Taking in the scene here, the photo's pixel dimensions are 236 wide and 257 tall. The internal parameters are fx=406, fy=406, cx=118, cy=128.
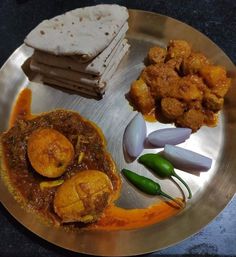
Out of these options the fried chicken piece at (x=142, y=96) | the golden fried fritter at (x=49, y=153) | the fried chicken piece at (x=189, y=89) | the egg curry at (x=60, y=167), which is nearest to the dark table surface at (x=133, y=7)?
the egg curry at (x=60, y=167)

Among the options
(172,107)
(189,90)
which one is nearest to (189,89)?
(189,90)

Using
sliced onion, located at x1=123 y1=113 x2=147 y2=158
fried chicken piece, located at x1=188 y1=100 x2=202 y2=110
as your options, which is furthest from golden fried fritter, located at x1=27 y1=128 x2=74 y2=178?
fried chicken piece, located at x1=188 y1=100 x2=202 y2=110

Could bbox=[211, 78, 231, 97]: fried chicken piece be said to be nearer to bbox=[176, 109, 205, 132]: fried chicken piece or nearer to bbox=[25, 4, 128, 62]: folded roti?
→ bbox=[176, 109, 205, 132]: fried chicken piece

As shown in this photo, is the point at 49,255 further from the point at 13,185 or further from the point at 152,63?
the point at 152,63

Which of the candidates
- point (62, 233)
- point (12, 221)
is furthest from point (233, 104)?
point (12, 221)

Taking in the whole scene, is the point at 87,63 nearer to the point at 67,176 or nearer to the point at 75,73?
the point at 75,73

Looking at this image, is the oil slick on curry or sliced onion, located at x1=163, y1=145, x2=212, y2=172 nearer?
the oil slick on curry
